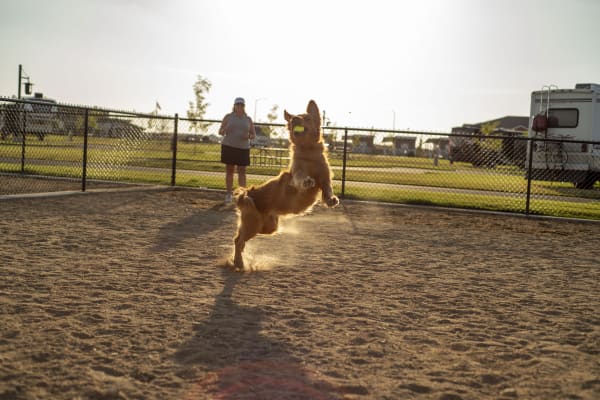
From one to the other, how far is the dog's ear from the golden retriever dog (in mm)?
26

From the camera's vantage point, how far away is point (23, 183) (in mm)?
13852

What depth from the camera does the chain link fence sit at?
1381cm

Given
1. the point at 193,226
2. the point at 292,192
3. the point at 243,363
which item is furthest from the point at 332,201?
the point at 193,226

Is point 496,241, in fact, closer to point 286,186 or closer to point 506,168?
point 286,186

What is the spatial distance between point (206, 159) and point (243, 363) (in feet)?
57.7

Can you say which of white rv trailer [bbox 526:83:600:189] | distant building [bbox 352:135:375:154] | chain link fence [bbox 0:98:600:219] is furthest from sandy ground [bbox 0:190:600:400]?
white rv trailer [bbox 526:83:600:189]

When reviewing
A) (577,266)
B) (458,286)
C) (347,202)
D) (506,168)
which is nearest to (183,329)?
(458,286)

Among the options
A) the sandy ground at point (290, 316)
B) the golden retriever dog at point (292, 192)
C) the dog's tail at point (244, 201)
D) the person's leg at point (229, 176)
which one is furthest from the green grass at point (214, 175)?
the dog's tail at point (244, 201)

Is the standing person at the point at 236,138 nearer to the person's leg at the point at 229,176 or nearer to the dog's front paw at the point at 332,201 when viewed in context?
the person's leg at the point at 229,176

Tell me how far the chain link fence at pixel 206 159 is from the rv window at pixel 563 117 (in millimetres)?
1089

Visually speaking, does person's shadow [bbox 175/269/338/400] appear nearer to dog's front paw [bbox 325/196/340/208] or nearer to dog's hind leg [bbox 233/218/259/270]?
dog's hind leg [bbox 233/218/259/270]

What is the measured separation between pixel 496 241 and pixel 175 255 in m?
5.27

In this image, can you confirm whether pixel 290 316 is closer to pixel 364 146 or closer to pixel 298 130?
pixel 298 130

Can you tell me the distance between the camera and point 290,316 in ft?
13.9
